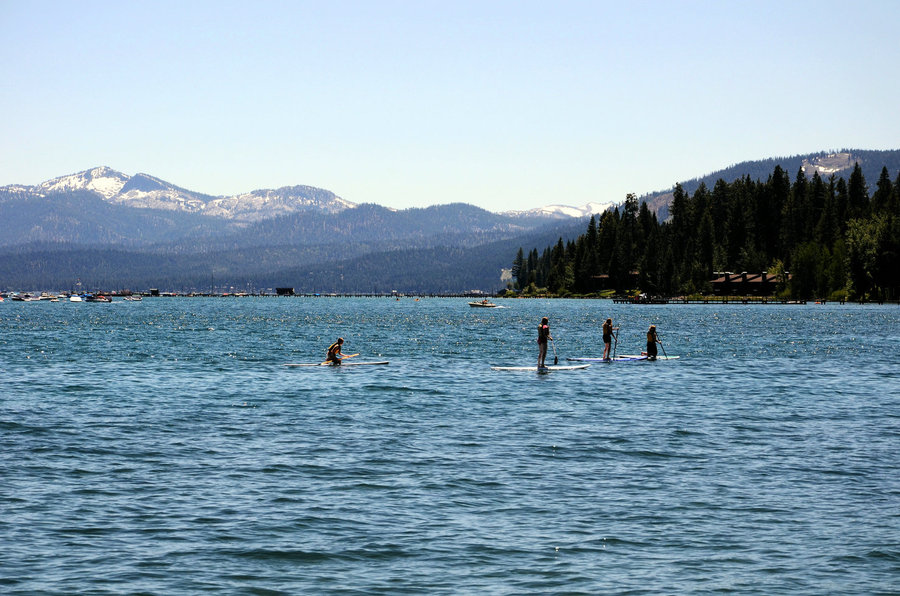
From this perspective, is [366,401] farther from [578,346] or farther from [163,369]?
[578,346]

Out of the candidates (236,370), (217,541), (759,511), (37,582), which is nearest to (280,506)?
(217,541)

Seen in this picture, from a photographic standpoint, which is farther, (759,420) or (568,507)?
(759,420)

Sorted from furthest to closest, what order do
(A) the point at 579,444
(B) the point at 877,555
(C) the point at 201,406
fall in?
1. (C) the point at 201,406
2. (A) the point at 579,444
3. (B) the point at 877,555

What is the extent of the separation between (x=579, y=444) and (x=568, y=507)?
8.70m

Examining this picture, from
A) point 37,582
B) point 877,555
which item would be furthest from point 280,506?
point 877,555

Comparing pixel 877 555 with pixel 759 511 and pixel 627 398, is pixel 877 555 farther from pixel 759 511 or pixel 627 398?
pixel 627 398

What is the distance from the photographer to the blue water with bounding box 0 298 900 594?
16875 millimetres

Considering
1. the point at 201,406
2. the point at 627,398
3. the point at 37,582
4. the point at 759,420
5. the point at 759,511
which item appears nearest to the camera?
the point at 37,582

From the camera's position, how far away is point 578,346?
281 ft

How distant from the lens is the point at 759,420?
35.5 metres

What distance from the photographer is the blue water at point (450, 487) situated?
55.4 feet

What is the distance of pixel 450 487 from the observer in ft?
76.4

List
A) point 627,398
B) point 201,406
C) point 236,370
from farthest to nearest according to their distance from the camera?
point 236,370 < point 627,398 < point 201,406

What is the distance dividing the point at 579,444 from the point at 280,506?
38.1 feet
